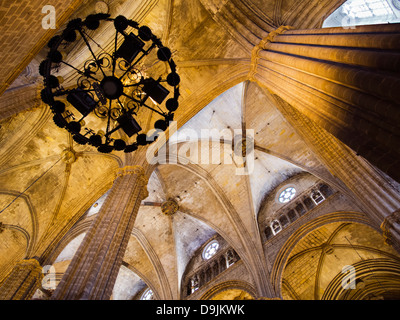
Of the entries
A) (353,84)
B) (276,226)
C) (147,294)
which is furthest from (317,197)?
(147,294)

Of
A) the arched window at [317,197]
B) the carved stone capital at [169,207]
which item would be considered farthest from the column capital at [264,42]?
the carved stone capital at [169,207]

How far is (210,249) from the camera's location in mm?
15141

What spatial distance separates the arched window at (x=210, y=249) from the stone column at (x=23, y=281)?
8.29 meters

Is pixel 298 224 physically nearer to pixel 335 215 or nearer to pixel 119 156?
pixel 335 215

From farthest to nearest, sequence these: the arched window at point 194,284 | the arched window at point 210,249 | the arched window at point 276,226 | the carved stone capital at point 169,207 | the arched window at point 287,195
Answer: the carved stone capital at point 169,207
the arched window at point 210,249
the arched window at point 194,284
the arched window at point 287,195
the arched window at point 276,226

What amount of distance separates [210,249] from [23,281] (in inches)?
361

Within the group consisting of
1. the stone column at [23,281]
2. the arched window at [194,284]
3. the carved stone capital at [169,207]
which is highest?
the carved stone capital at [169,207]

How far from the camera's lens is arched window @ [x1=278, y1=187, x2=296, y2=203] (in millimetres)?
13125

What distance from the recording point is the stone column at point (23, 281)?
8.79m

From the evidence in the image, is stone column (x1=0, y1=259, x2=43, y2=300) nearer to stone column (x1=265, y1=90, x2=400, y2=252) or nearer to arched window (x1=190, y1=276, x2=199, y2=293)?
arched window (x1=190, y1=276, x2=199, y2=293)

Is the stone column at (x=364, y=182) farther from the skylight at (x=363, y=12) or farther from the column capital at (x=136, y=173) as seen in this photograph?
the column capital at (x=136, y=173)

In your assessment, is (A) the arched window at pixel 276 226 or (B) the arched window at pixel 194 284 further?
(B) the arched window at pixel 194 284

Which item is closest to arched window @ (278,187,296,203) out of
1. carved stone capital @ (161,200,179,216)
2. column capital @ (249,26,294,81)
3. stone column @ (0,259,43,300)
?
carved stone capital @ (161,200,179,216)

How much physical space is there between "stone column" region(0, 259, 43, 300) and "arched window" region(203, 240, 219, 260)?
8286 mm
